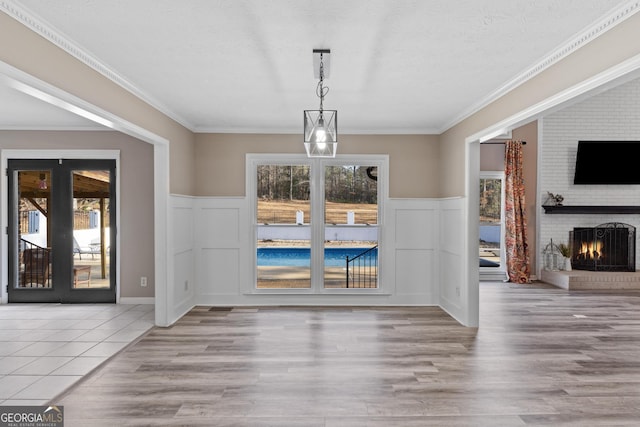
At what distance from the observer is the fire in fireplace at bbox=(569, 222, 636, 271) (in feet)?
23.9

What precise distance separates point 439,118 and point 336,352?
3.14m

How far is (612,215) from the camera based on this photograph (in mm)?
7383

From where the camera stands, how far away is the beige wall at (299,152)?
568 centimetres

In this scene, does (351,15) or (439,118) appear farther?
(439,118)

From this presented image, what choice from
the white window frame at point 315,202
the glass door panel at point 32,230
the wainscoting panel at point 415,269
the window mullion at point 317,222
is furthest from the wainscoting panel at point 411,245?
the glass door panel at point 32,230

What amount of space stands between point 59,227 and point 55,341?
218cm

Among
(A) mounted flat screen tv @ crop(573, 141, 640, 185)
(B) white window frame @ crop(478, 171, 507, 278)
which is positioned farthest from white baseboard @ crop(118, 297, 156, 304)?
(A) mounted flat screen tv @ crop(573, 141, 640, 185)

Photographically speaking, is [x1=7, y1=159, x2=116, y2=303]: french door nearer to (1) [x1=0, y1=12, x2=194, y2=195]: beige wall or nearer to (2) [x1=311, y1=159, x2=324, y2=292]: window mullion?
(1) [x1=0, y1=12, x2=194, y2=195]: beige wall

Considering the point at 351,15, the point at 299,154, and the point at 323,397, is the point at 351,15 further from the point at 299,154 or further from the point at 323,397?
the point at 299,154

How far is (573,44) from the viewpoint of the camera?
271 cm

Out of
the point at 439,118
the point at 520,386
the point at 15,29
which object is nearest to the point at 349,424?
the point at 520,386

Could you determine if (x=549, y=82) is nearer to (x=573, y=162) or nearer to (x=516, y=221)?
(x=516, y=221)

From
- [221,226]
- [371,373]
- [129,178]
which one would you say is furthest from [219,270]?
[371,373]

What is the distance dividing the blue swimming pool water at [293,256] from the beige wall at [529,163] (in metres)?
3.28
